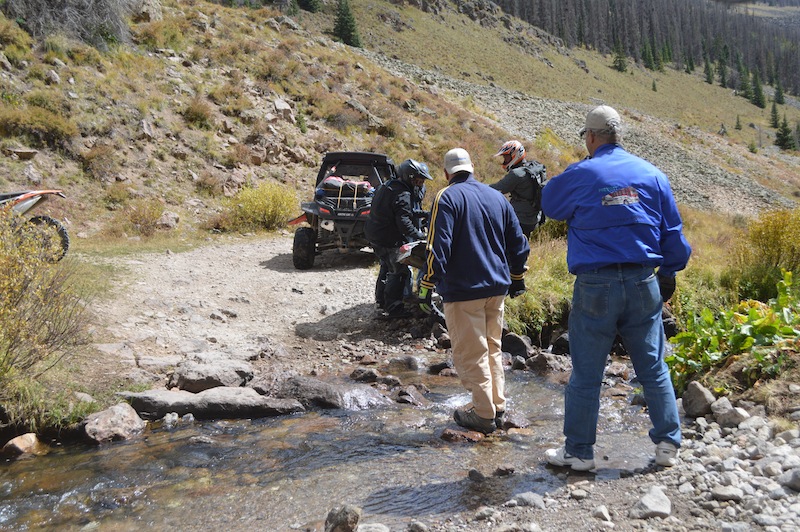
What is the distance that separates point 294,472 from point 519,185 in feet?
14.4

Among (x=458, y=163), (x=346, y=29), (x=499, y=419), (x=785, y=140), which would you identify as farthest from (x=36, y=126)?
(x=785, y=140)

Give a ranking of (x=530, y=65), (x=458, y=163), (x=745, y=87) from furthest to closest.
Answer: (x=745, y=87)
(x=530, y=65)
(x=458, y=163)

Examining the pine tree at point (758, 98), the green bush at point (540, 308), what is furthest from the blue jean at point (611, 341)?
the pine tree at point (758, 98)

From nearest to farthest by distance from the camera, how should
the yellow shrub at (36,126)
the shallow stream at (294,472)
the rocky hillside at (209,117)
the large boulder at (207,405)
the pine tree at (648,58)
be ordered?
the shallow stream at (294,472)
the large boulder at (207,405)
the yellow shrub at (36,126)
the rocky hillside at (209,117)
the pine tree at (648,58)

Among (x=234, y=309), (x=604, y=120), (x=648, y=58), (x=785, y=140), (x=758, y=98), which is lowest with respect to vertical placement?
(x=785, y=140)

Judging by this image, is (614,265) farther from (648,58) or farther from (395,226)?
(648,58)

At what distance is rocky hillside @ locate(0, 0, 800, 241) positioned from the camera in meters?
15.4

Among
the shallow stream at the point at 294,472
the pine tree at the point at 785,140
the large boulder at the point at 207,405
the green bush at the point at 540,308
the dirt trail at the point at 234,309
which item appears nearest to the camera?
the shallow stream at the point at 294,472

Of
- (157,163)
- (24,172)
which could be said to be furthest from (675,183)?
(24,172)

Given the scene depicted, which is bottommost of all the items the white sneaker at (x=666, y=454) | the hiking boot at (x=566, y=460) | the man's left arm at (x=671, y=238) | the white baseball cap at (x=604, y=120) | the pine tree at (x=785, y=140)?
the pine tree at (x=785, y=140)

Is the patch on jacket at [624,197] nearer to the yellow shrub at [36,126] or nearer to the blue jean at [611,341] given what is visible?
the blue jean at [611,341]

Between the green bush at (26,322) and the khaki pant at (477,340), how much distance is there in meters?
3.35

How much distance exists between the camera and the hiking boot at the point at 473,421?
4.58 metres

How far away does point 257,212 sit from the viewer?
14.9m
